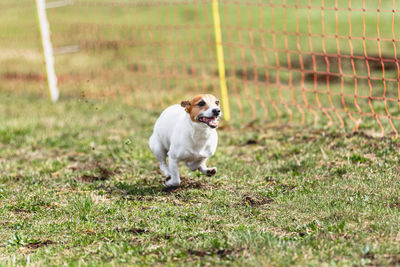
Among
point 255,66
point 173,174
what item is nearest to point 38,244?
point 173,174

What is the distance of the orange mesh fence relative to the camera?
9484mm

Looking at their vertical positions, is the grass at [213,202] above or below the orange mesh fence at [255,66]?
below

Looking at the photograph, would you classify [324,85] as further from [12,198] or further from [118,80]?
[12,198]

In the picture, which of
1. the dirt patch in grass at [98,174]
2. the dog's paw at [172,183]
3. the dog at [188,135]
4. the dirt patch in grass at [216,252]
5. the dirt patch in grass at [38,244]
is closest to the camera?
the dirt patch in grass at [216,252]

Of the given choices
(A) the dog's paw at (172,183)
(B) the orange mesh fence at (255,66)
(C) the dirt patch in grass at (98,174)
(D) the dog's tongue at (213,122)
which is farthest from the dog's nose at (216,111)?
(B) the orange mesh fence at (255,66)

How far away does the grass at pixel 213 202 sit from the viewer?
443 cm

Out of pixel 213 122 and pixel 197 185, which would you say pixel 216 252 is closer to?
pixel 213 122

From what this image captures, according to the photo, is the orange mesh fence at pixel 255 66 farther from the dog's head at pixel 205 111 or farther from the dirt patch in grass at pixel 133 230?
the dirt patch in grass at pixel 133 230

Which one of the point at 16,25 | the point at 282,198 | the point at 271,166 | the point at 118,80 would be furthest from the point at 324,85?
the point at 16,25

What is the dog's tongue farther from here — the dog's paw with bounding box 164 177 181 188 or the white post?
the white post

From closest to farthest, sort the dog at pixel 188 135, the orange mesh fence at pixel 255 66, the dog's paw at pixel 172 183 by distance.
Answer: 1. the dog at pixel 188 135
2. the dog's paw at pixel 172 183
3. the orange mesh fence at pixel 255 66

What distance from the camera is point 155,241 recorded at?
15.6 ft

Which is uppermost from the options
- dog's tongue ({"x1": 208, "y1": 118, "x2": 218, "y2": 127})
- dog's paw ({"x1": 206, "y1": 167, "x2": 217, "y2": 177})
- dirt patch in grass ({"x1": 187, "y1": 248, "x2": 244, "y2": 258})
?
dog's tongue ({"x1": 208, "y1": 118, "x2": 218, "y2": 127})

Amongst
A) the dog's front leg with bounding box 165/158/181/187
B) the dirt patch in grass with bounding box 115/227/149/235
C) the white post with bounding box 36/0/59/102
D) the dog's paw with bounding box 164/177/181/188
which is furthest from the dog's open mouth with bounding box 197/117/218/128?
the white post with bounding box 36/0/59/102
